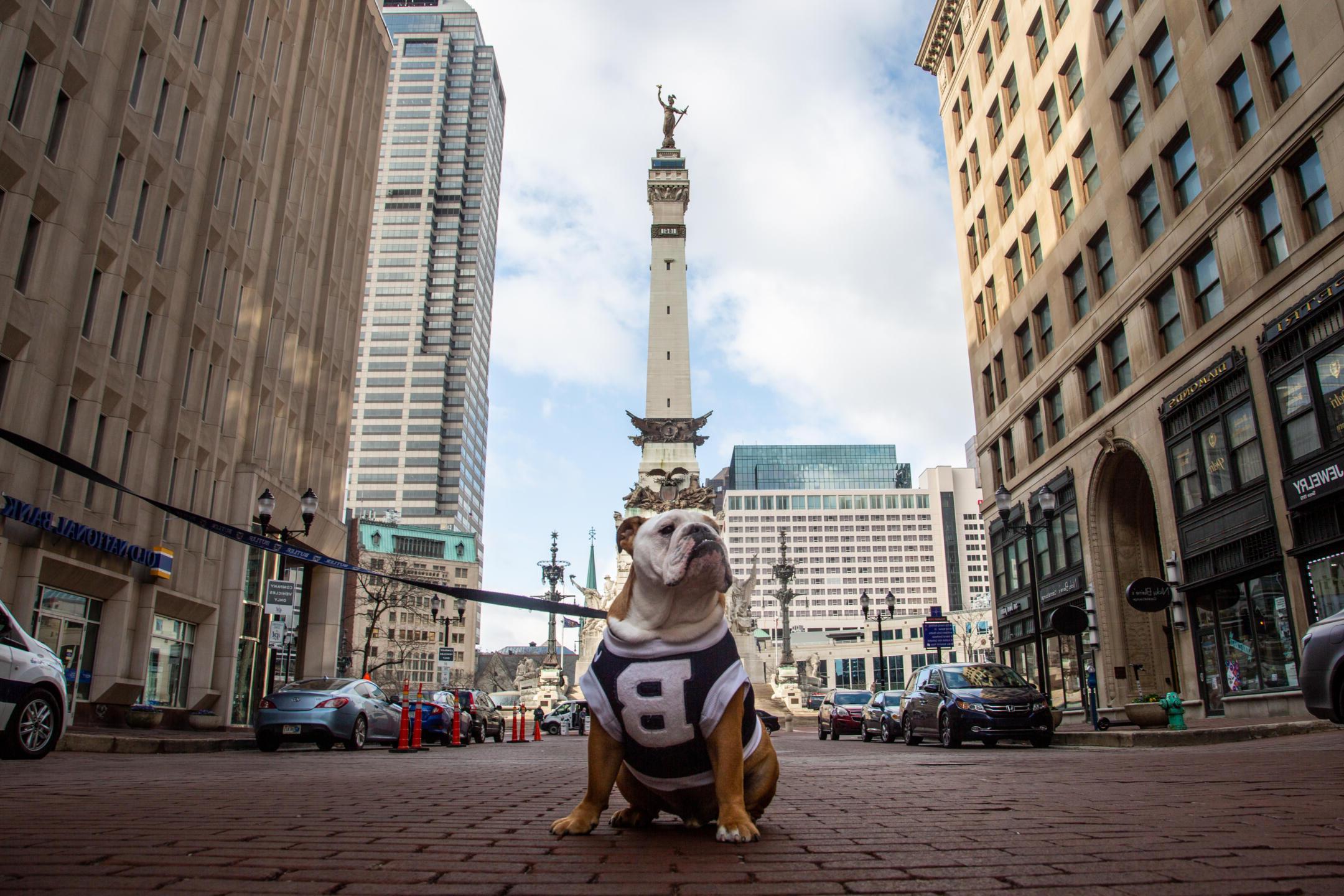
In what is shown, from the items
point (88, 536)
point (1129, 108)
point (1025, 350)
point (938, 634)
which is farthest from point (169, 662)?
point (1129, 108)

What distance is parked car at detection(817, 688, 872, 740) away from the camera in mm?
26328

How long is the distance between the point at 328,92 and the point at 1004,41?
27.1m

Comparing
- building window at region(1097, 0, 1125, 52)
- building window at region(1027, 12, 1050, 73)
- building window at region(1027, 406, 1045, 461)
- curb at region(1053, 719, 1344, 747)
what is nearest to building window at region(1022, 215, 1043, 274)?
building window at region(1027, 406, 1045, 461)

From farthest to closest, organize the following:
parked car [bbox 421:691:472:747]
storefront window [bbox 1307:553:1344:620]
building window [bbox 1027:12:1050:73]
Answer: building window [bbox 1027:12:1050:73] < parked car [bbox 421:691:472:747] < storefront window [bbox 1307:553:1344:620]

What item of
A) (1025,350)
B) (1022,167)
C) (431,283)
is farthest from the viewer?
(431,283)

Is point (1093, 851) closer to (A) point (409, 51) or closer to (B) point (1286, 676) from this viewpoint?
(B) point (1286, 676)

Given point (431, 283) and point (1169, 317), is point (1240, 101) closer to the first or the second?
point (1169, 317)

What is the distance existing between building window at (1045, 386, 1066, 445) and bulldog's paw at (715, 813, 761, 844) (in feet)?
99.5

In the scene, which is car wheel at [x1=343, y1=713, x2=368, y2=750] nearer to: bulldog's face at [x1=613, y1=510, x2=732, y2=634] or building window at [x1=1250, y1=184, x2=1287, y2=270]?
bulldog's face at [x1=613, y1=510, x2=732, y2=634]

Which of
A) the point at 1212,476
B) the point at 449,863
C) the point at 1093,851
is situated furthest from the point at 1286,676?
the point at 449,863

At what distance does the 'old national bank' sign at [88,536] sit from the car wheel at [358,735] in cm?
746

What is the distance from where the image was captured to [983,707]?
55.6 ft

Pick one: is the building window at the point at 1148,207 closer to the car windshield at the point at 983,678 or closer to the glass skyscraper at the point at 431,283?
the car windshield at the point at 983,678

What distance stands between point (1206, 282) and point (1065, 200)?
921 cm
